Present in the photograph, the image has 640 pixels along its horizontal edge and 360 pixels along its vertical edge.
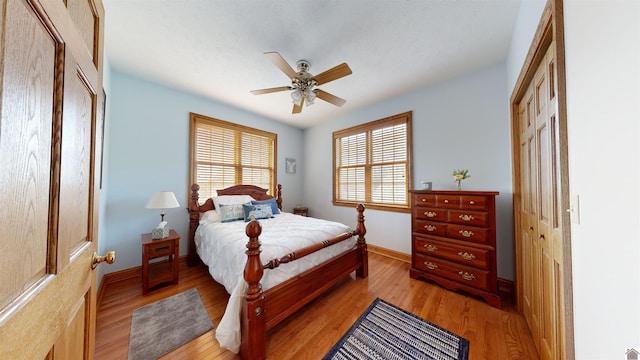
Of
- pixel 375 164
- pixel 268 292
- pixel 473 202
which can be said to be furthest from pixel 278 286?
pixel 375 164

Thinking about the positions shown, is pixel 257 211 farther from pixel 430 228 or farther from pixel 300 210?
pixel 430 228

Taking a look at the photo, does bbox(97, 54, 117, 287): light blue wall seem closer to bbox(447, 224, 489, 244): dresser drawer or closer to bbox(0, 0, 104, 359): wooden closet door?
bbox(0, 0, 104, 359): wooden closet door

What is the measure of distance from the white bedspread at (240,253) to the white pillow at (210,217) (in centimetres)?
16

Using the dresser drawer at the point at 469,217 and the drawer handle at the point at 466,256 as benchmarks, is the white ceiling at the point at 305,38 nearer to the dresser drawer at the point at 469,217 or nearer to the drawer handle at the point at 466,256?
the dresser drawer at the point at 469,217

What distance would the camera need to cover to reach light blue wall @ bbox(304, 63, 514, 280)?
2.34m

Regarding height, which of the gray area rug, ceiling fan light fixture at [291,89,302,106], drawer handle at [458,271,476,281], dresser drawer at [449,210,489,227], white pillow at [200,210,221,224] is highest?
ceiling fan light fixture at [291,89,302,106]

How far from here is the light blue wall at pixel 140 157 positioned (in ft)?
8.25

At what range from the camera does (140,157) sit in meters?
2.71

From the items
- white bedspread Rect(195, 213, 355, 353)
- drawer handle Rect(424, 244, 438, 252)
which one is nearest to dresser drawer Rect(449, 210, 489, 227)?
drawer handle Rect(424, 244, 438, 252)

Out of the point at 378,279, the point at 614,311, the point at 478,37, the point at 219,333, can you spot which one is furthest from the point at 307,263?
the point at 478,37

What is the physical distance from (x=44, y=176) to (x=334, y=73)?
1.97 meters

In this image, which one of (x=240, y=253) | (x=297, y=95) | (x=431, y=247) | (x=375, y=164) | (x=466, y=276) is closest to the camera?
(x=240, y=253)

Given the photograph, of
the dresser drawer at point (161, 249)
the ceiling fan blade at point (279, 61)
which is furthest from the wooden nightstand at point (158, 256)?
the ceiling fan blade at point (279, 61)

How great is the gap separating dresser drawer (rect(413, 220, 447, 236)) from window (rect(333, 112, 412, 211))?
59cm
